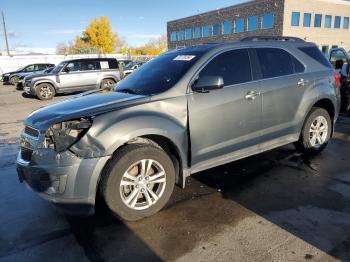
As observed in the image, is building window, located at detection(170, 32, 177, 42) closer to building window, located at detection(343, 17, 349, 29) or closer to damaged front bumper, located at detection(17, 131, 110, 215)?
building window, located at detection(343, 17, 349, 29)

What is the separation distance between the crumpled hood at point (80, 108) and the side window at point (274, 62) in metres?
1.85

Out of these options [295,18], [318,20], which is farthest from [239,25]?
[318,20]

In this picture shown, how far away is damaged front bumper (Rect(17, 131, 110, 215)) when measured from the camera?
2.99 m

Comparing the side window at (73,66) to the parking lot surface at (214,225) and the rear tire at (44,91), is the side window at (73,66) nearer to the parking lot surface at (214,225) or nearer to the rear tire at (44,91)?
the rear tire at (44,91)

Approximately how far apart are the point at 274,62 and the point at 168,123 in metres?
2.07

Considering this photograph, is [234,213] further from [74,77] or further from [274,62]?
[74,77]

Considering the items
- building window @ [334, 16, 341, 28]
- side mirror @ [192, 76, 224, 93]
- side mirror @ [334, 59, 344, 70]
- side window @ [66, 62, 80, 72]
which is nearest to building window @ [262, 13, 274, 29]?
building window @ [334, 16, 341, 28]

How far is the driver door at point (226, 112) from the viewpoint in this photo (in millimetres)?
3725

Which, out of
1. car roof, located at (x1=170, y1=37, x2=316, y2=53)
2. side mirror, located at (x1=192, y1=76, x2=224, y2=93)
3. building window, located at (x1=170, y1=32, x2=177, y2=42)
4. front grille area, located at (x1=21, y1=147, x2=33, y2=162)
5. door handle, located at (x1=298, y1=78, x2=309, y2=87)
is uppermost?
building window, located at (x1=170, y1=32, x2=177, y2=42)

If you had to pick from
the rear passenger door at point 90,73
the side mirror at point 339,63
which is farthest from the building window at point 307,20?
the side mirror at point 339,63

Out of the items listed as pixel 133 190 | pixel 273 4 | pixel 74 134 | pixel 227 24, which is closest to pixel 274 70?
pixel 133 190

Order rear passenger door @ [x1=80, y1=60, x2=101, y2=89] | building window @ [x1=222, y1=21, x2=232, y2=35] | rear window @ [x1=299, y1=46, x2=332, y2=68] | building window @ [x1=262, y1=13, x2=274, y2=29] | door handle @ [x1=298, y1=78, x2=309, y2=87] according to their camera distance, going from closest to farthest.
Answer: door handle @ [x1=298, y1=78, x2=309, y2=87] → rear window @ [x1=299, y1=46, x2=332, y2=68] → rear passenger door @ [x1=80, y1=60, x2=101, y2=89] → building window @ [x1=262, y1=13, x2=274, y2=29] → building window @ [x1=222, y1=21, x2=232, y2=35]

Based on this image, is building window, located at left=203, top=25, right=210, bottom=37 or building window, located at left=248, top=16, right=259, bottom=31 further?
building window, located at left=203, top=25, right=210, bottom=37

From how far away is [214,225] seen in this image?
3.29m
